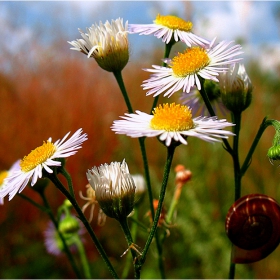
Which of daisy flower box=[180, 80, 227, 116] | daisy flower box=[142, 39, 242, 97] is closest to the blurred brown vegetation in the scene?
daisy flower box=[180, 80, 227, 116]

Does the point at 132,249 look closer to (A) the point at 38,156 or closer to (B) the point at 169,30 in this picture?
(A) the point at 38,156

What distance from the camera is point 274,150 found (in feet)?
1.47

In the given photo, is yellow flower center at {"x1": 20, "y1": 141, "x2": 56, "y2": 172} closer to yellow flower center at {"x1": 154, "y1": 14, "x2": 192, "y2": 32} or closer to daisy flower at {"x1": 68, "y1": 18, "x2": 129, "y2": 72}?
daisy flower at {"x1": 68, "y1": 18, "x2": 129, "y2": 72}

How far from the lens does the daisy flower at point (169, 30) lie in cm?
52

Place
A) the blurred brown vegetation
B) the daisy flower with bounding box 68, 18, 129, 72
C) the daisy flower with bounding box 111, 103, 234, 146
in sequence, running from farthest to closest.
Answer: the blurred brown vegetation
the daisy flower with bounding box 68, 18, 129, 72
the daisy flower with bounding box 111, 103, 234, 146

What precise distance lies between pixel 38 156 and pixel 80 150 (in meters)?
1.59

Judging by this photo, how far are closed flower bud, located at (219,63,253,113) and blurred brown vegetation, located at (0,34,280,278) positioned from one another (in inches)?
48.1

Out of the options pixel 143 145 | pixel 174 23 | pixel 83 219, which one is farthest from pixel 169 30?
pixel 83 219

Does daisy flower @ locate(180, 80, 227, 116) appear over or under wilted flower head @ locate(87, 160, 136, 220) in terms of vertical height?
over

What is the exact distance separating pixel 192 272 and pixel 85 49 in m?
1.40

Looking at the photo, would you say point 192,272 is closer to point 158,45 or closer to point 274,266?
point 274,266

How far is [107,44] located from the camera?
499mm

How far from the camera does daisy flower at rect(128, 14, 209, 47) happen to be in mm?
524

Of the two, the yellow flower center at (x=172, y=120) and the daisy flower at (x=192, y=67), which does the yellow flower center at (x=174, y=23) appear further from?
the yellow flower center at (x=172, y=120)
